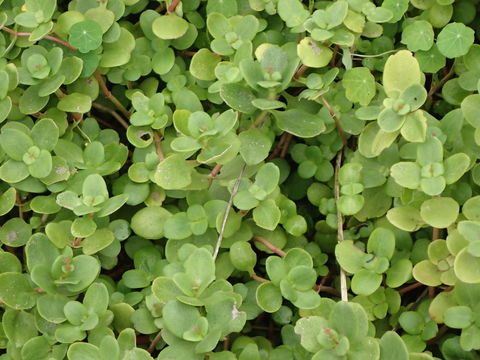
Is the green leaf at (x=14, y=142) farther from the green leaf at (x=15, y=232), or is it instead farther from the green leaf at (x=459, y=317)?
the green leaf at (x=459, y=317)

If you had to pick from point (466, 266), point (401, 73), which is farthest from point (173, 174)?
point (466, 266)

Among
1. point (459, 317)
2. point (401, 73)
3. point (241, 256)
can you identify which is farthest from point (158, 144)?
point (459, 317)

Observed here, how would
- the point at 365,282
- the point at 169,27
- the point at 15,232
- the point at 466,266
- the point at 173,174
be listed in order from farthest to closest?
the point at 169,27 → the point at 15,232 → the point at 173,174 → the point at 365,282 → the point at 466,266

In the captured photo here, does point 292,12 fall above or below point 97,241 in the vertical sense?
above

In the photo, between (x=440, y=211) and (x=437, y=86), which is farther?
(x=437, y=86)

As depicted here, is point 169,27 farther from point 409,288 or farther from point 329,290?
point 409,288

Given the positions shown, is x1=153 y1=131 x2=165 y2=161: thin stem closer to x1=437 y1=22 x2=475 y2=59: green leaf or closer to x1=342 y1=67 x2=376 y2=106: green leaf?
x1=342 y1=67 x2=376 y2=106: green leaf

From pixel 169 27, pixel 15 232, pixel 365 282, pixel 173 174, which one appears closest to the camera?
pixel 365 282

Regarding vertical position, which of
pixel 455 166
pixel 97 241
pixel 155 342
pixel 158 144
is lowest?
pixel 155 342

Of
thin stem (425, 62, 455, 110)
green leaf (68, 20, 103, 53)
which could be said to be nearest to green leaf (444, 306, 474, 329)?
thin stem (425, 62, 455, 110)
